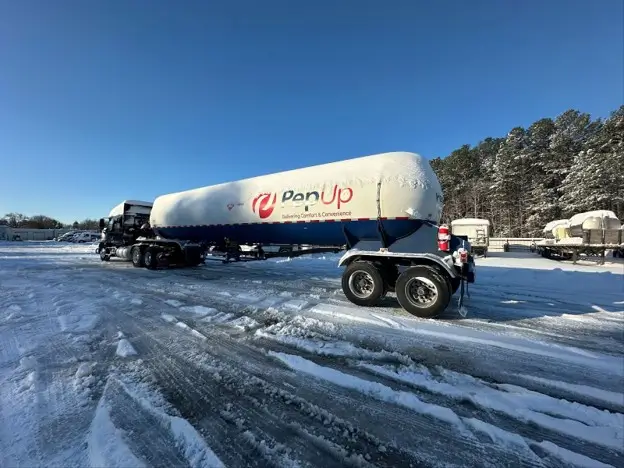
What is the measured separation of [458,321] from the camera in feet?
18.6

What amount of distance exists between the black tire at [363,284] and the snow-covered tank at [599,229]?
71.0 ft

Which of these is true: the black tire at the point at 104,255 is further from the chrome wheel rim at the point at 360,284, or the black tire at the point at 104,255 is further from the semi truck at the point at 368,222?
the chrome wheel rim at the point at 360,284

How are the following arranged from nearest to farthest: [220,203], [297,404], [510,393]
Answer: [297,404], [510,393], [220,203]

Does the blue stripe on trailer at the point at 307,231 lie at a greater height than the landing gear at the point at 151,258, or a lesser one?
greater

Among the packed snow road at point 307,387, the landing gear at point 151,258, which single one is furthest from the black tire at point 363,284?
the landing gear at point 151,258

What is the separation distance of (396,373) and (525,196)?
54.7 m

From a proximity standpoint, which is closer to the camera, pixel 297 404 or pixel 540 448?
pixel 540 448

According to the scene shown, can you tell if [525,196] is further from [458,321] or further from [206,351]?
[206,351]

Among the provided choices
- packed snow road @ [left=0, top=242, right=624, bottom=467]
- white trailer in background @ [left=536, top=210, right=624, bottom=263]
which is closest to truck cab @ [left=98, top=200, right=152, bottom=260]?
packed snow road @ [left=0, top=242, right=624, bottom=467]

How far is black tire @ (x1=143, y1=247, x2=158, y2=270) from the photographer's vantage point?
45.7 ft

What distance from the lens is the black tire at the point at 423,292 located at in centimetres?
583

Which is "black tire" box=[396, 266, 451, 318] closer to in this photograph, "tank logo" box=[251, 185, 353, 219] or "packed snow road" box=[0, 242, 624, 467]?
"packed snow road" box=[0, 242, 624, 467]

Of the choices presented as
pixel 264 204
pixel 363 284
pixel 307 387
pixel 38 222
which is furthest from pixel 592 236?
pixel 38 222

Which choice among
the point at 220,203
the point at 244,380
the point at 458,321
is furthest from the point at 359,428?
the point at 220,203
